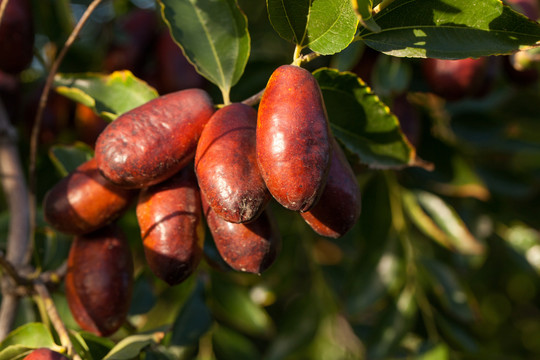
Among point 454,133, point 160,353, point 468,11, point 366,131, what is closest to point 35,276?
point 160,353

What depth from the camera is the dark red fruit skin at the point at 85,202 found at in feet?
3.26

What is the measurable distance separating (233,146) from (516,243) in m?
1.56

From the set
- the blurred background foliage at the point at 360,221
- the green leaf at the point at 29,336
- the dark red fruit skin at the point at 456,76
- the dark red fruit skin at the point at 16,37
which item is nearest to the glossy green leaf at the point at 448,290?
the blurred background foliage at the point at 360,221

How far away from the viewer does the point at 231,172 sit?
0.79 metres

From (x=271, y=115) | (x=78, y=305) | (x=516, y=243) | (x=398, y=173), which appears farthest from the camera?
(x=516, y=243)

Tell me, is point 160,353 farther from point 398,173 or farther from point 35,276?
point 398,173

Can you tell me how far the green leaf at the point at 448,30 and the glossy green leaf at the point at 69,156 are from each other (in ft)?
2.30

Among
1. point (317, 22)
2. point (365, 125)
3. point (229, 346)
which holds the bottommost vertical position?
point (229, 346)

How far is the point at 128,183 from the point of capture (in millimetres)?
909

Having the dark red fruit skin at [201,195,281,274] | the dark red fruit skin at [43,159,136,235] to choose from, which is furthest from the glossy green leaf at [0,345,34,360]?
the dark red fruit skin at [201,195,281,274]

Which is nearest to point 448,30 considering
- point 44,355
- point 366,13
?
point 366,13

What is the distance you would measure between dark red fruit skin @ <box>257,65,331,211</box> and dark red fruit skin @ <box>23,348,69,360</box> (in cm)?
43

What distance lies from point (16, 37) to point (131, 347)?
85 cm

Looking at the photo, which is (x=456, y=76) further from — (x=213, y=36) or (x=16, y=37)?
(x=16, y=37)
